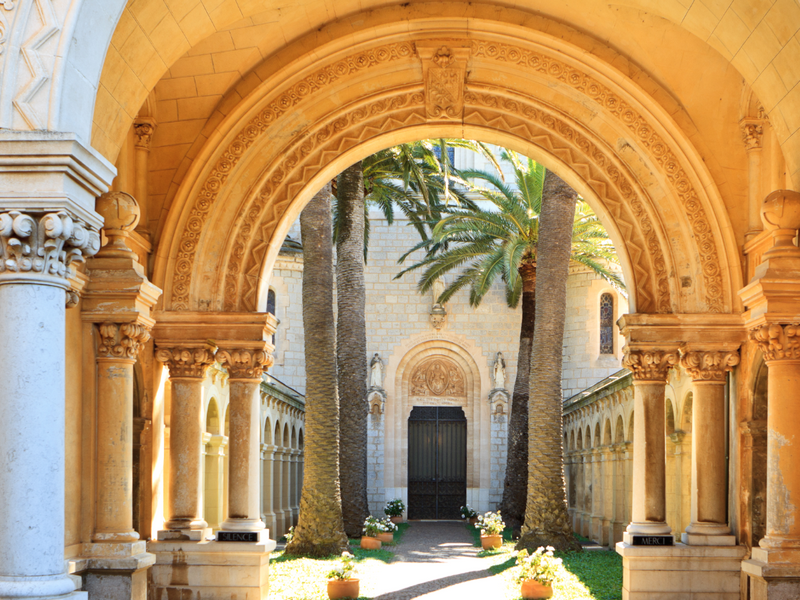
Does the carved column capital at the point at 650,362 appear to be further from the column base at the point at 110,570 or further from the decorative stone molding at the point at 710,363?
the column base at the point at 110,570

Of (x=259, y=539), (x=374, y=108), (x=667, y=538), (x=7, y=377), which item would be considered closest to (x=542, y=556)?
(x=667, y=538)

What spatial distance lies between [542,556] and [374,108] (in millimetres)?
6718

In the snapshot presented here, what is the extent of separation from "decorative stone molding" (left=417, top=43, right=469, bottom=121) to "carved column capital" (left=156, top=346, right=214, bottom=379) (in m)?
3.90

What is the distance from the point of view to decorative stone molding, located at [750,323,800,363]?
9117 mm

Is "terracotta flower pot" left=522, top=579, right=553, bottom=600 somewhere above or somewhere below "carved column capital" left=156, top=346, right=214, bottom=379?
below

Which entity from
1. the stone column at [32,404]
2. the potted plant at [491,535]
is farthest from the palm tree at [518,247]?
the stone column at [32,404]

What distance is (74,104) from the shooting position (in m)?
6.26

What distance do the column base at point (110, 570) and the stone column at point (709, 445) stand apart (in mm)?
5972

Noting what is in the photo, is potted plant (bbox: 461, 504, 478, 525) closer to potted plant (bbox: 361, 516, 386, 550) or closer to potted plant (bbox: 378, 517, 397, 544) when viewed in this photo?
potted plant (bbox: 378, 517, 397, 544)

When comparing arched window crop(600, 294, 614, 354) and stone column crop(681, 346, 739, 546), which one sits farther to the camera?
arched window crop(600, 294, 614, 354)

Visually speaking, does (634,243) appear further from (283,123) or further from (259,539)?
(259,539)

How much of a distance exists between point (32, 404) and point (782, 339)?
258 inches

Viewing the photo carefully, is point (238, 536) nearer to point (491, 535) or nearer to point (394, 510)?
point (491, 535)

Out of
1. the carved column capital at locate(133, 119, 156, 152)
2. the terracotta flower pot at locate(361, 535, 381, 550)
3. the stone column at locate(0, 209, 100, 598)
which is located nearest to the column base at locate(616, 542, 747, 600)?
the stone column at locate(0, 209, 100, 598)
